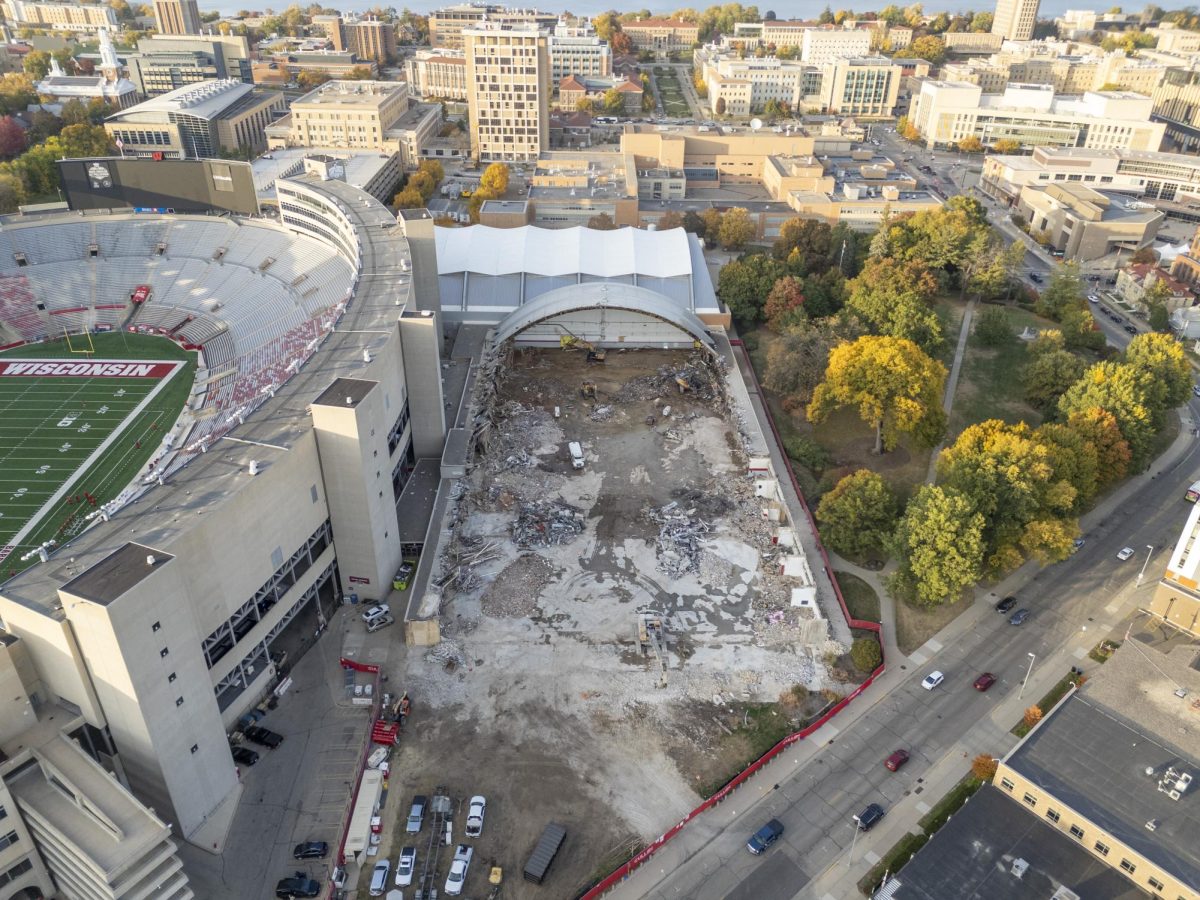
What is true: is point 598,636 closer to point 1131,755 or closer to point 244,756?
point 244,756

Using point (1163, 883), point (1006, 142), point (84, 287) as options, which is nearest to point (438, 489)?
point (1163, 883)

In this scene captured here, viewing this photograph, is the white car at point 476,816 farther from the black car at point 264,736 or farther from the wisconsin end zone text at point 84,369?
the wisconsin end zone text at point 84,369

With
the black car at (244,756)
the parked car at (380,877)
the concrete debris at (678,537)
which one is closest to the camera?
the parked car at (380,877)

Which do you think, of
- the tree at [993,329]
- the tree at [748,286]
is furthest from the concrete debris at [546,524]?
the tree at [993,329]

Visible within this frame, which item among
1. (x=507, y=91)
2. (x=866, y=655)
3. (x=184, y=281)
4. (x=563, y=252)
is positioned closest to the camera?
(x=866, y=655)

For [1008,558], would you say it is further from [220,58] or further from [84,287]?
[220,58]

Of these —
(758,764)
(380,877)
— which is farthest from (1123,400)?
(380,877)

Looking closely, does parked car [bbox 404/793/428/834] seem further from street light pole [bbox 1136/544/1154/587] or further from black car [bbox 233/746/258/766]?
street light pole [bbox 1136/544/1154/587]
